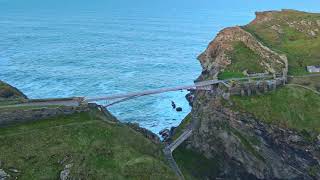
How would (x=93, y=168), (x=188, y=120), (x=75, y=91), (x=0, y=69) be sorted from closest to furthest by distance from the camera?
1. (x=93, y=168)
2. (x=188, y=120)
3. (x=75, y=91)
4. (x=0, y=69)

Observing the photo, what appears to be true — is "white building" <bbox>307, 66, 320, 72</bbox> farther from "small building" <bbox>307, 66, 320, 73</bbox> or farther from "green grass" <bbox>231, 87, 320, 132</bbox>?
"green grass" <bbox>231, 87, 320, 132</bbox>

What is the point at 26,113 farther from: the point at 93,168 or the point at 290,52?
the point at 290,52

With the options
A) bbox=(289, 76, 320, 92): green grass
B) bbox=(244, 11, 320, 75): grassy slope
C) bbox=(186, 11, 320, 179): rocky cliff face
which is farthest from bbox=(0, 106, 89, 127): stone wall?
bbox=(244, 11, 320, 75): grassy slope

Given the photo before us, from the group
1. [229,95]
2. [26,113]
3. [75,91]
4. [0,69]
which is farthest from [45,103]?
[0,69]

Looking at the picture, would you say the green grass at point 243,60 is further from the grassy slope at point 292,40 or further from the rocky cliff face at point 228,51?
the grassy slope at point 292,40

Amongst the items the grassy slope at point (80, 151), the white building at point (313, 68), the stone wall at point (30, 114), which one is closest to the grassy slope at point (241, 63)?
the white building at point (313, 68)

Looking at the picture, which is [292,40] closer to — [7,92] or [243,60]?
[243,60]
